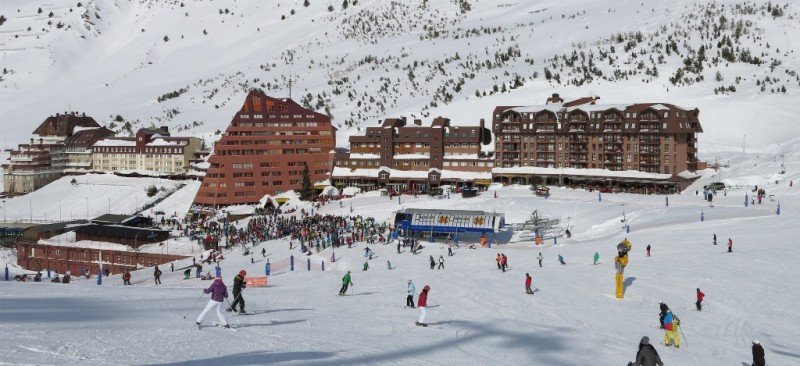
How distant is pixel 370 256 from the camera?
125ft

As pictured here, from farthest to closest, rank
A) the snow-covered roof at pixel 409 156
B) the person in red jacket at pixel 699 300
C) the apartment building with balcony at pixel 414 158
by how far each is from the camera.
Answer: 1. the snow-covered roof at pixel 409 156
2. the apartment building with balcony at pixel 414 158
3. the person in red jacket at pixel 699 300

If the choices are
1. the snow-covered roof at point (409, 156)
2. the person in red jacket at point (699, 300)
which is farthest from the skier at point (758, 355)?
the snow-covered roof at point (409, 156)

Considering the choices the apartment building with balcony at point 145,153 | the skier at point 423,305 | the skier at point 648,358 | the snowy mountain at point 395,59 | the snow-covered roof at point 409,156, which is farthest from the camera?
the snowy mountain at point 395,59

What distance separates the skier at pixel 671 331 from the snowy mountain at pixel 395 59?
60669mm

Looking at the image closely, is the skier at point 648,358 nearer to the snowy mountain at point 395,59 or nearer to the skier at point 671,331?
the skier at point 671,331

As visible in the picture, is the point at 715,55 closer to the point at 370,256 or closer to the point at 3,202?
the point at 370,256

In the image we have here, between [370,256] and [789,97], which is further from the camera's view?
[789,97]

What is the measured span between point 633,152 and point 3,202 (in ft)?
240

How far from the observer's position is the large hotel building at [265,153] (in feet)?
241

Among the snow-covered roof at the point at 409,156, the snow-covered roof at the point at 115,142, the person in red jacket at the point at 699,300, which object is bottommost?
the person in red jacket at the point at 699,300

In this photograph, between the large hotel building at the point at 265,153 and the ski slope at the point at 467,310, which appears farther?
the large hotel building at the point at 265,153

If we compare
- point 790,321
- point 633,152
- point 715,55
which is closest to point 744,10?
point 715,55

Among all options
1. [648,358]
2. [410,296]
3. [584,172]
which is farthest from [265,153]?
[648,358]

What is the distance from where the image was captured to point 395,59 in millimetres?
130250
